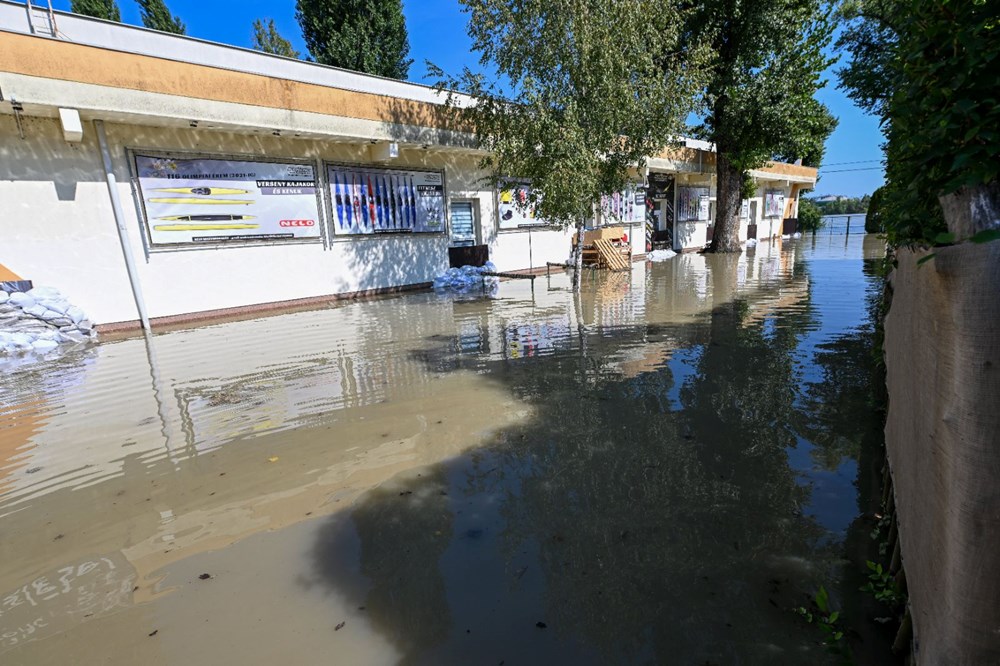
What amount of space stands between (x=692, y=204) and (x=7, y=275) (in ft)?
78.8

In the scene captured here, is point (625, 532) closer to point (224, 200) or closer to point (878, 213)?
point (878, 213)

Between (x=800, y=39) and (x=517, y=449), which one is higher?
(x=800, y=39)

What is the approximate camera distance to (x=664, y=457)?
11.1 ft

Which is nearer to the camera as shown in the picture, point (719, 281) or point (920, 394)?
point (920, 394)

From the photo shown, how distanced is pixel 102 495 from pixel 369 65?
77.2 feet

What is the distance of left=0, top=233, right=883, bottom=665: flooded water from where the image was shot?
2.08 metres

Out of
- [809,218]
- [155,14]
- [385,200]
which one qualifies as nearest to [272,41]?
[155,14]

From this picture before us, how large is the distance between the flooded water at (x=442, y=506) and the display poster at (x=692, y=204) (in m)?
18.3

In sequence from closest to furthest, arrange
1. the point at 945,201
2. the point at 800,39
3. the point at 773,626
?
the point at 945,201
the point at 773,626
the point at 800,39

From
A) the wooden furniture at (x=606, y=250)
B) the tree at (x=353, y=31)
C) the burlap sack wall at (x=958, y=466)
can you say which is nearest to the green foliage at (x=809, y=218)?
the wooden furniture at (x=606, y=250)

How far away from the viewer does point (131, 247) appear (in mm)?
9070

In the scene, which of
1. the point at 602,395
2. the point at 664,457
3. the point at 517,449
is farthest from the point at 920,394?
the point at 602,395

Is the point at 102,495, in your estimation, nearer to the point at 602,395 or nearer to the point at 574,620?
the point at 574,620

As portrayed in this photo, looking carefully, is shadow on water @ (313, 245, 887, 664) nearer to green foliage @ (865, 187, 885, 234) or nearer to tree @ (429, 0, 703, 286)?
green foliage @ (865, 187, 885, 234)
